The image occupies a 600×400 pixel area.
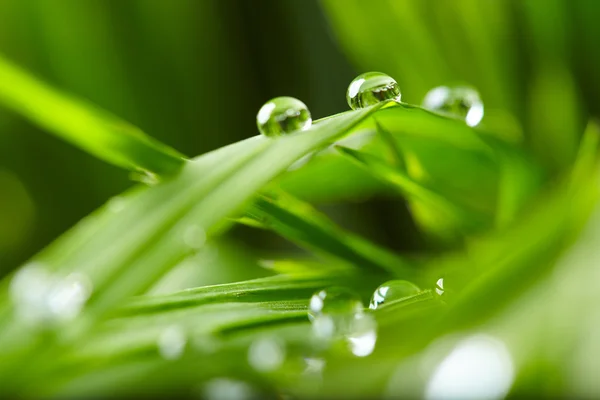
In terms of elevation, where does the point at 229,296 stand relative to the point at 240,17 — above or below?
below

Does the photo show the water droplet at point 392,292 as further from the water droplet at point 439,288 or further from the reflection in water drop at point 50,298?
the reflection in water drop at point 50,298

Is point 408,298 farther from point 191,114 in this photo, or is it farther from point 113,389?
point 191,114

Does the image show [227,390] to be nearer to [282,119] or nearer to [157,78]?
[282,119]

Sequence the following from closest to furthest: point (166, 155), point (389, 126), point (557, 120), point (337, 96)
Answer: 1. point (166, 155)
2. point (389, 126)
3. point (557, 120)
4. point (337, 96)

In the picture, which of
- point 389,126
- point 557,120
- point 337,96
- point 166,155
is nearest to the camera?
point 166,155

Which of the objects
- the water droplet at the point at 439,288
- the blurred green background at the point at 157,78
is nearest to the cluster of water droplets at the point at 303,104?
the water droplet at the point at 439,288

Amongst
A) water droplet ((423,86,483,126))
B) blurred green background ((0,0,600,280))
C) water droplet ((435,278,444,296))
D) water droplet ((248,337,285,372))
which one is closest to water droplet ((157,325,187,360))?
water droplet ((248,337,285,372))

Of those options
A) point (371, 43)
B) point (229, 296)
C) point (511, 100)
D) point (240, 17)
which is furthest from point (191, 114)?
point (229, 296)
